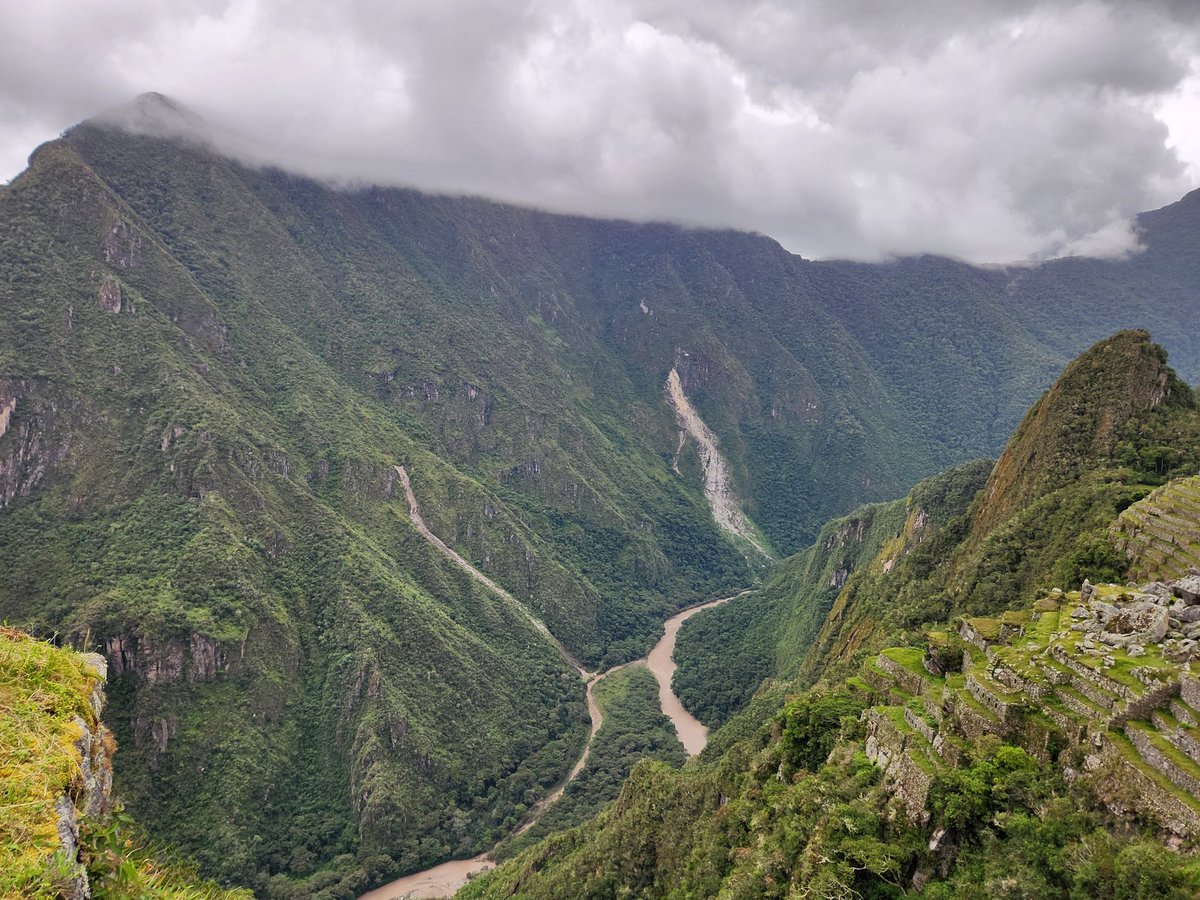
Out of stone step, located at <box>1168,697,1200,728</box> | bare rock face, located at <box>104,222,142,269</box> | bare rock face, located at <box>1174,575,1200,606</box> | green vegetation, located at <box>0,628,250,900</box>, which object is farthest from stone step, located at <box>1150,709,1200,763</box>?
bare rock face, located at <box>104,222,142,269</box>

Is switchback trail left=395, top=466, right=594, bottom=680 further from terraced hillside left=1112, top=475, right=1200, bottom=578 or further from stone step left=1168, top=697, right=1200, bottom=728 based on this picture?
stone step left=1168, top=697, right=1200, bottom=728

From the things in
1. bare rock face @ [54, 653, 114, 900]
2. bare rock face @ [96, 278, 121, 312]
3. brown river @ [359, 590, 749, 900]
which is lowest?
brown river @ [359, 590, 749, 900]

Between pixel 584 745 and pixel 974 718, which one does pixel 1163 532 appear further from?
pixel 584 745

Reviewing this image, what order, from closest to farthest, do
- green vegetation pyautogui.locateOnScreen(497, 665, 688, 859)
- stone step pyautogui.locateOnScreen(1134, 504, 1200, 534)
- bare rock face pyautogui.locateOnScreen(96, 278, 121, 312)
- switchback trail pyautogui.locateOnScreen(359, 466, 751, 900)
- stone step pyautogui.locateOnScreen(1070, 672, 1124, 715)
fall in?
stone step pyautogui.locateOnScreen(1070, 672, 1124, 715)
stone step pyautogui.locateOnScreen(1134, 504, 1200, 534)
switchback trail pyautogui.locateOnScreen(359, 466, 751, 900)
green vegetation pyautogui.locateOnScreen(497, 665, 688, 859)
bare rock face pyautogui.locateOnScreen(96, 278, 121, 312)

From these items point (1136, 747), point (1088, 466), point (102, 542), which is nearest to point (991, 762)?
point (1136, 747)

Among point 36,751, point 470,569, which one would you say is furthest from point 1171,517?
point 470,569

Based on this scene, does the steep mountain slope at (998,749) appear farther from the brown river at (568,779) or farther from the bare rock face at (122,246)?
the bare rock face at (122,246)

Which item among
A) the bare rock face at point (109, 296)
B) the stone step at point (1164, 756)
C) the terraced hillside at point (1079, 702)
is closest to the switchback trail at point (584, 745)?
the bare rock face at point (109, 296)
